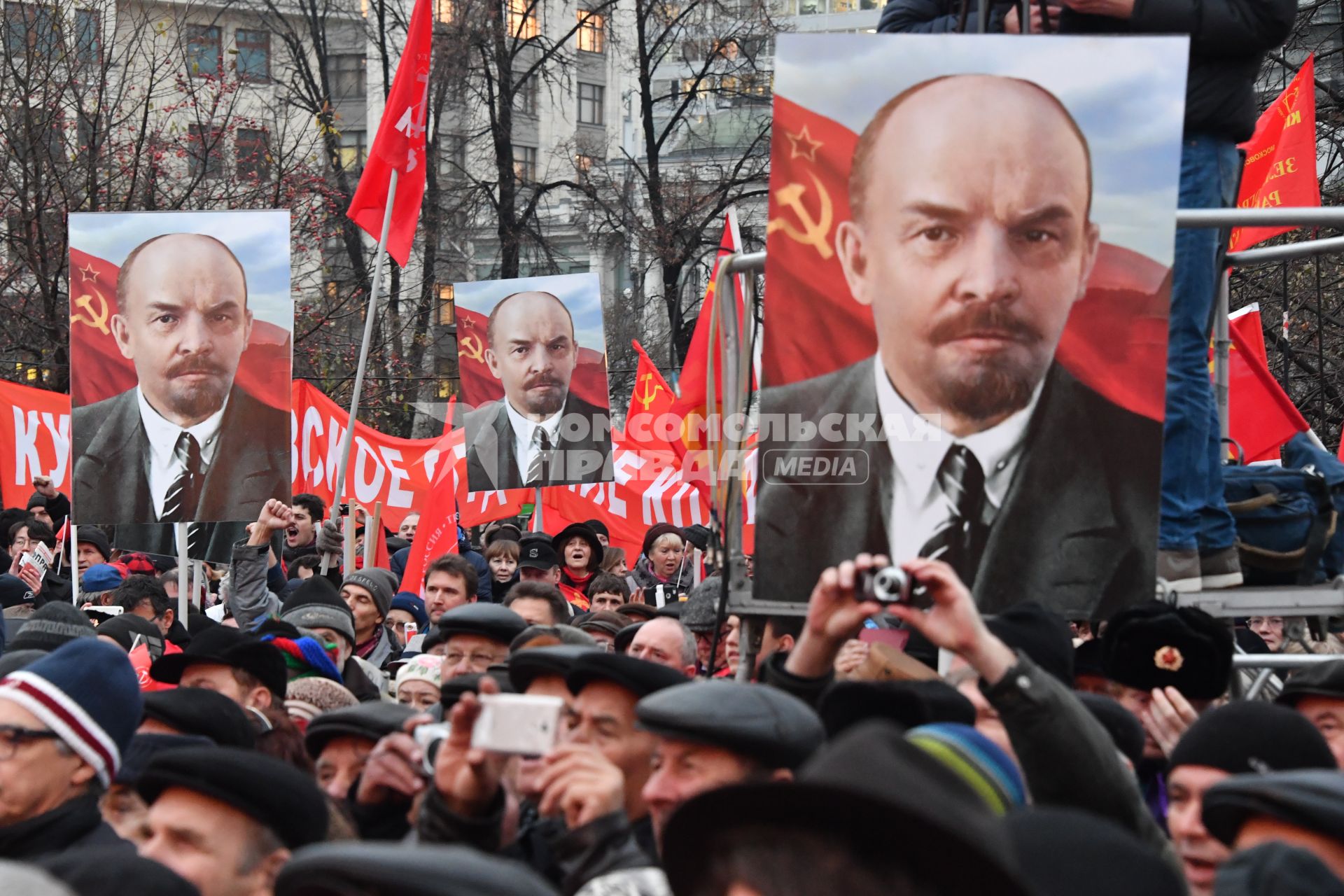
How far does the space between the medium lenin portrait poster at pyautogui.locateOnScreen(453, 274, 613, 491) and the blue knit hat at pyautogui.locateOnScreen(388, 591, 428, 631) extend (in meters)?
3.13

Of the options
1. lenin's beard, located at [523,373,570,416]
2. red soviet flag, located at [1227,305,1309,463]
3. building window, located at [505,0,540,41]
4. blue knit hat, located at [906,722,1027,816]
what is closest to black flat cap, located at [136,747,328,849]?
blue knit hat, located at [906,722,1027,816]

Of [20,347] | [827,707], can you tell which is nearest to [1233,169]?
[827,707]

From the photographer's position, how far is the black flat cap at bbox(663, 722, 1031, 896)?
1985 mm

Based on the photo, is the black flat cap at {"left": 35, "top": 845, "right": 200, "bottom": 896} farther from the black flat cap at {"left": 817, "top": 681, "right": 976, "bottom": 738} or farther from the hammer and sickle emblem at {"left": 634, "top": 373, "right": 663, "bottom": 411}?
the hammer and sickle emblem at {"left": 634, "top": 373, "right": 663, "bottom": 411}

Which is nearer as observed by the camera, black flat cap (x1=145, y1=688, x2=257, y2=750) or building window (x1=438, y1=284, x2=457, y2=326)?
black flat cap (x1=145, y1=688, x2=257, y2=750)

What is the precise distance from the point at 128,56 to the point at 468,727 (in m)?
18.0

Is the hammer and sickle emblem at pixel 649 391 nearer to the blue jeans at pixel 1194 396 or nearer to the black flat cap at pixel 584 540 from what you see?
the black flat cap at pixel 584 540

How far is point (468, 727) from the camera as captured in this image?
10.9ft

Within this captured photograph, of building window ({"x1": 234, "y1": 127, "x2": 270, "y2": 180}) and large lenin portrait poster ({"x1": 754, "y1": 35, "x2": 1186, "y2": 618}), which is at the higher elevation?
building window ({"x1": 234, "y1": 127, "x2": 270, "y2": 180})

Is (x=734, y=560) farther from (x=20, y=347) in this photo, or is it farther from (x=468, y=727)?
(x=20, y=347)

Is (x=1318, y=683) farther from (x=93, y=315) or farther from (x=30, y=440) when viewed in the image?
(x=30, y=440)

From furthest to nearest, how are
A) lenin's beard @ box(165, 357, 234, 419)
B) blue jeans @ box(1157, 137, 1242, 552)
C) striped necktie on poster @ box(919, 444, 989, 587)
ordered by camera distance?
1. lenin's beard @ box(165, 357, 234, 419)
2. blue jeans @ box(1157, 137, 1242, 552)
3. striped necktie on poster @ box(919, 444, 989, 587)

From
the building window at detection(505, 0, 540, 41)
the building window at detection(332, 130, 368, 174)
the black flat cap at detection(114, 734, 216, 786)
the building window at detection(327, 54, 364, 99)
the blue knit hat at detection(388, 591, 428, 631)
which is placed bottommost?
the blue knit hat at detection(388, 591, 428, 631)

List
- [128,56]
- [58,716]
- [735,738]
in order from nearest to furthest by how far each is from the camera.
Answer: [735,738] → [58,716] → [128,56]
